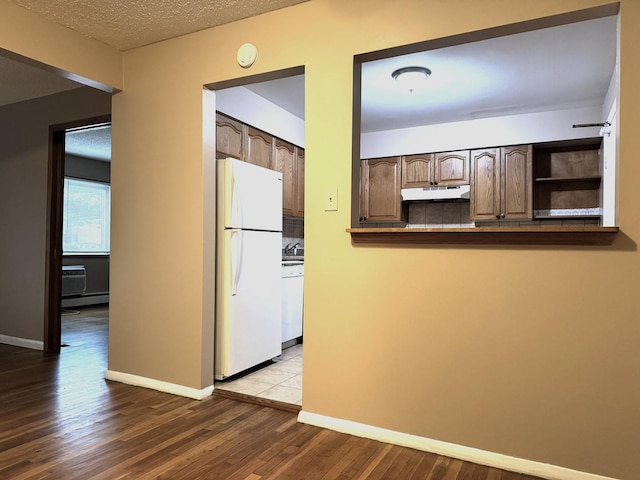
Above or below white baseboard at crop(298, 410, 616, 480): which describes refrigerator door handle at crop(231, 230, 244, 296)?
above

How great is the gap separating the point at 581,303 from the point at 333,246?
121 centimetres

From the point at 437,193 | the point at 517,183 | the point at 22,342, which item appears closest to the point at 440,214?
the point at 437,193

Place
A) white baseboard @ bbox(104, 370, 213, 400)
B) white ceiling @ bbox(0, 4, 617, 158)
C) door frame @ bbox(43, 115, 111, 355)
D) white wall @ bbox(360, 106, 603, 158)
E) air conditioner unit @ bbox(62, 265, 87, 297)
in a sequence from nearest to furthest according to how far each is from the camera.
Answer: white ceiling @ bbox(0, 4, 617, 158)
white baseboard @ bbox(104, 370, 213, 400)
door frame @ bbox(43, 115, 111, 355)
white wall @ bbox(360, 106, 603, 158)
air conditioner unit @ bbox(62, 265, 87, 297)

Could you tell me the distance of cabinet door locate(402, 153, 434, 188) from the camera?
529cm

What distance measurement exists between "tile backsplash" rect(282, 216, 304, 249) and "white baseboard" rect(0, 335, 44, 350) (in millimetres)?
2600

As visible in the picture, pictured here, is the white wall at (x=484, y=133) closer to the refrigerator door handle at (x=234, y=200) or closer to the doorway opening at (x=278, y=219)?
the doorway opening at (x=278, y=219)

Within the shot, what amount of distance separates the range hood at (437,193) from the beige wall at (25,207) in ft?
11.7

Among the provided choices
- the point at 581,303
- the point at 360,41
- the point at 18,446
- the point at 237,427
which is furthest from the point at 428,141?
the point at 18,446

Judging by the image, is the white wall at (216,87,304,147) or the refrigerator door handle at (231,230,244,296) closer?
the refrigerator door handle at (231,230,244,296)

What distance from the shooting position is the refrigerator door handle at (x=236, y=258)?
3.21m

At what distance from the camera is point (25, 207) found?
441cm

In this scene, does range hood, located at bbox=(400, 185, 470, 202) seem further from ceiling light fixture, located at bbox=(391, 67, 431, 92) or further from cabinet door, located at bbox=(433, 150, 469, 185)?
ceiling light fixture, located at bbox=(391, 67, 431, 92)

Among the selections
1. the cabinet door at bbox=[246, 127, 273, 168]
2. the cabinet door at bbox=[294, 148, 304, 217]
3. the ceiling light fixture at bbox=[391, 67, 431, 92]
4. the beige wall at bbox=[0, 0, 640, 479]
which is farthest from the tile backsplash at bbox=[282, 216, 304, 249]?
the beige wall at bbox=[0, 0, 640, 479]

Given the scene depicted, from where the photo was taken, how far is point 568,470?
196 centimetres
